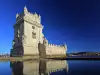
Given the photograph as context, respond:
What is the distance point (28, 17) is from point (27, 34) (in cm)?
508

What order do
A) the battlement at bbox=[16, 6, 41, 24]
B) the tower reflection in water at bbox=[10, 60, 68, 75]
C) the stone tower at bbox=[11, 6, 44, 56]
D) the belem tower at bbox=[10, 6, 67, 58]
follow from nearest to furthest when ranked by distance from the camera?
the tower reflection in water at bbox=[10, 60, 68, 75] < the stone tower at bbox=[11, 6, 44, 56] < the belem tower at bbox=[10, 6, 67, 58] < the battlement at bbox=[16, 6, 41, 24]

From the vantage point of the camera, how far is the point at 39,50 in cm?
5072

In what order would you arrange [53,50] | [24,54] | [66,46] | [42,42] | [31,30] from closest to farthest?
[24,54] → [31,30] → [42,42] → [53,50] → [66,46]

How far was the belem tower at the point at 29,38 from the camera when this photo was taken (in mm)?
46237

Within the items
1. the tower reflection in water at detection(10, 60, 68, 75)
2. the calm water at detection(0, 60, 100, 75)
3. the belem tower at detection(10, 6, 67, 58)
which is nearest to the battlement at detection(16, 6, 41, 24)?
the belem tower at detection(10, 6, 67, 58)

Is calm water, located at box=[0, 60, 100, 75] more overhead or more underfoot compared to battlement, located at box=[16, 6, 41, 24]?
more underfoot

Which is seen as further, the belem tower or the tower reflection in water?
the belem tower

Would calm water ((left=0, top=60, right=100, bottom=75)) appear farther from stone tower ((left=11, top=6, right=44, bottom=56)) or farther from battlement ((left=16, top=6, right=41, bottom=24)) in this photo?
battlement ((left=16, top=6, right=41, bottom=24))

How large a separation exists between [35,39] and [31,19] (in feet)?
20.2

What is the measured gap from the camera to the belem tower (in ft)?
152

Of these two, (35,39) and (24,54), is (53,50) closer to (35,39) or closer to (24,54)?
Answer: (35,39)

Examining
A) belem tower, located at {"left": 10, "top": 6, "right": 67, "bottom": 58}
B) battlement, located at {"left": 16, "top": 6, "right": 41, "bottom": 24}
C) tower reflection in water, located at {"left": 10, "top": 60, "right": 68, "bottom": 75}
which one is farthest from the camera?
battlement, located at {"left": 16, "top": 6, "right": 41, "bottom": 24}

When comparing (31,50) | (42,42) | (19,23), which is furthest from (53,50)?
(19,23)

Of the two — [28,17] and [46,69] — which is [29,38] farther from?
[46,69]
